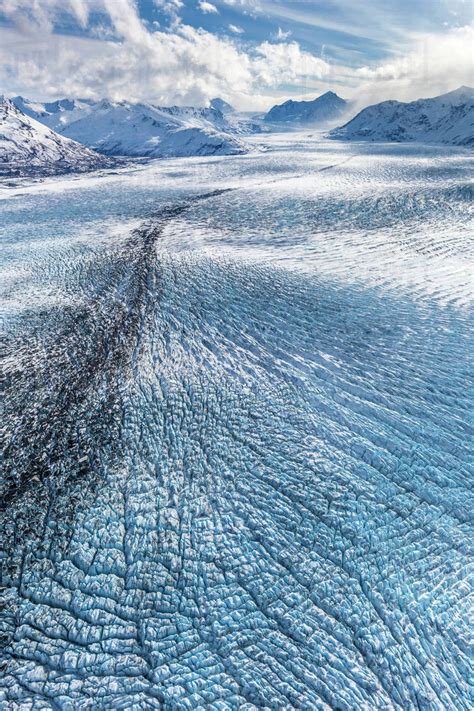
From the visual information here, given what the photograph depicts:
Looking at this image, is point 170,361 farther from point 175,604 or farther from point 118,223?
point 118,223

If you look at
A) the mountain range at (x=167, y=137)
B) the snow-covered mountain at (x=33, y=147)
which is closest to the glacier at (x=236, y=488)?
the mountain range at (x=167, y=137)

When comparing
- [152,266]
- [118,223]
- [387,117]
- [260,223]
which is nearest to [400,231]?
[260,223]

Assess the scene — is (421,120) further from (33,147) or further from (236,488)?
(236,488)

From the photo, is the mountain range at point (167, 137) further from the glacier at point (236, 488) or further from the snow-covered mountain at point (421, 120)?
the glacier at point (236, 488)

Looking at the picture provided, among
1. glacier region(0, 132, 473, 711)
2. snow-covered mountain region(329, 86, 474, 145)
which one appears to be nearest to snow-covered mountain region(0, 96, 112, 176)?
glacier region(0, 132, 473, 711)

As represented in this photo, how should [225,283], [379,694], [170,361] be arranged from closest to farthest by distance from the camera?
[379,694] < [170,361] < [225,283]

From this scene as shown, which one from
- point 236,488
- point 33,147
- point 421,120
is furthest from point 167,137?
point 236,488

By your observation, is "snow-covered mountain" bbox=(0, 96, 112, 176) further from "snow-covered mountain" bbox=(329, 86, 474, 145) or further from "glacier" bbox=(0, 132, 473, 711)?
"snow-covered mountain" bbox=(329, 86, 474, 145)
